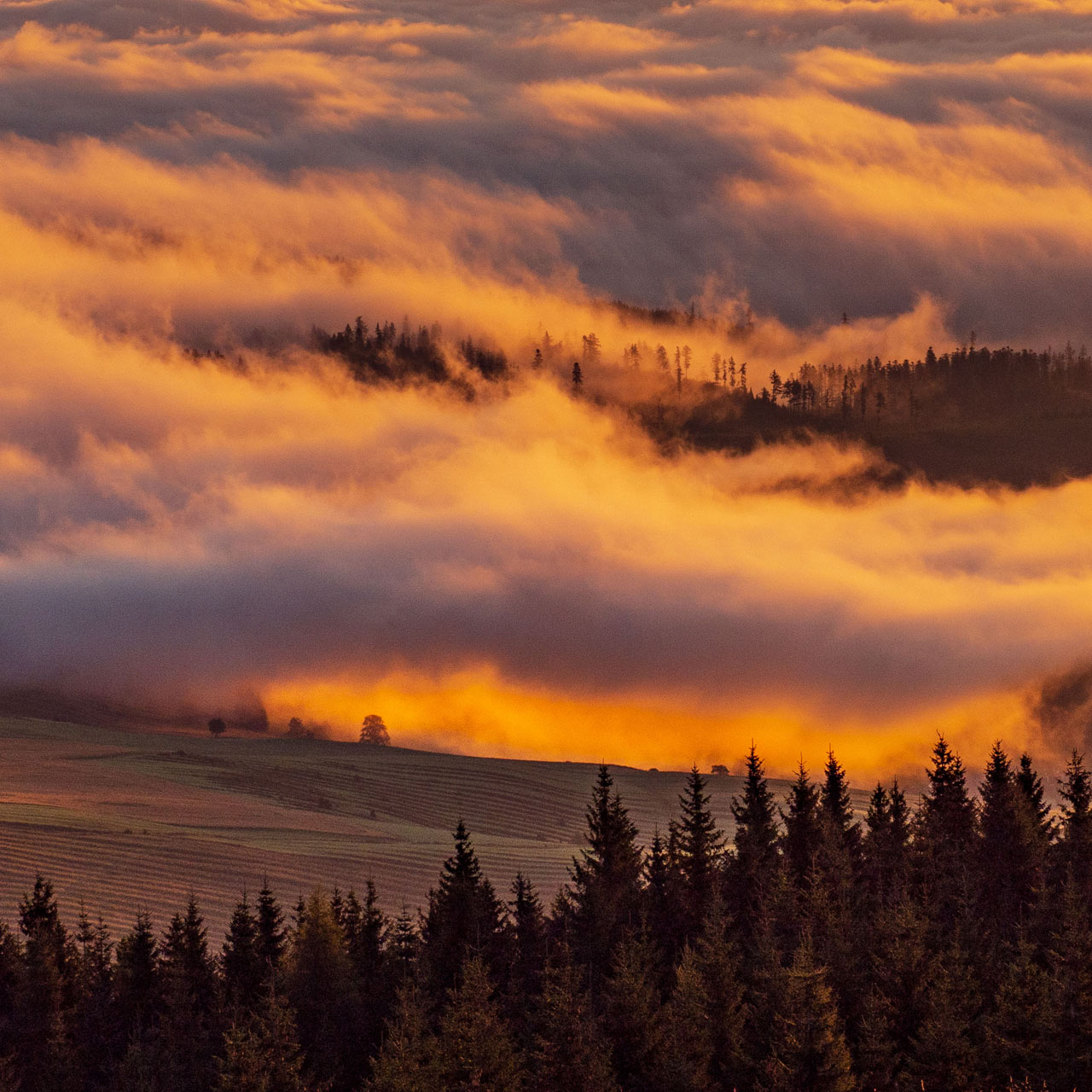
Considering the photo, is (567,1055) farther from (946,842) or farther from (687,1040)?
(946,842)

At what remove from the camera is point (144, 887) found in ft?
647

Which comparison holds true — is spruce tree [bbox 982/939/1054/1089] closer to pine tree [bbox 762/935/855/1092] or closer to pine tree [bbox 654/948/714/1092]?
pine tree [bbox 762/935/855/1092]

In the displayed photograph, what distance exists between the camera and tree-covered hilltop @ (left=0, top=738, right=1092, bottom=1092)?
87.2m

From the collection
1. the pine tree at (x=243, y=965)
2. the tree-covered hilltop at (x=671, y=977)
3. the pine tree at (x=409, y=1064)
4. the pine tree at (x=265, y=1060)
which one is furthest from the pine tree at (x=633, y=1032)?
the pine tree at (x=243, y=965)

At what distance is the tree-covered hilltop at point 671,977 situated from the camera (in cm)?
8719

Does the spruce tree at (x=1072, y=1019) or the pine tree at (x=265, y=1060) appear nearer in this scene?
the spruce tree at (x=1072, y=1019)

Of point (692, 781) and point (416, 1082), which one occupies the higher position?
point (692, 781)

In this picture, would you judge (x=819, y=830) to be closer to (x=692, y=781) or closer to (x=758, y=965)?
(x=692, y=781)

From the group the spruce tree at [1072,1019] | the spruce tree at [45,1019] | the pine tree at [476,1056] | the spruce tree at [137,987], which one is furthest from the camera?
the spruce tree at [137,987]

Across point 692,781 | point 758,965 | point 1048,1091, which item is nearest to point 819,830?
point 692,781

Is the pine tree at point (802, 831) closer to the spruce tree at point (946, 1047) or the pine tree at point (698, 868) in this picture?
the pine tree at point (698, 868)

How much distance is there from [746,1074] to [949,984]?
1103cm

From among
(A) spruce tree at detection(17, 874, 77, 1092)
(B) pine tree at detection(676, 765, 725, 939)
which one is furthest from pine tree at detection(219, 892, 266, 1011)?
(B) pine tree at detection(676, 765, 725, 939)

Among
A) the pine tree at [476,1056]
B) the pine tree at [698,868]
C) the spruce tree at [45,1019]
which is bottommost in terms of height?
the spruce tree at [45,1019]
